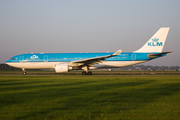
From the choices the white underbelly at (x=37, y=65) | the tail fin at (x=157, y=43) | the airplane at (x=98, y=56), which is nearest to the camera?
the airplane at (x=98, y=56)

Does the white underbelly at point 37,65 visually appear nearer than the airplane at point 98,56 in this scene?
No

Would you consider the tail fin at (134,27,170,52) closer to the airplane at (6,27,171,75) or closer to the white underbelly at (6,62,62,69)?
the airplane at (6,27,171,75)

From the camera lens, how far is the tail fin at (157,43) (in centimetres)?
3028

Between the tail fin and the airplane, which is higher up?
the tail fin

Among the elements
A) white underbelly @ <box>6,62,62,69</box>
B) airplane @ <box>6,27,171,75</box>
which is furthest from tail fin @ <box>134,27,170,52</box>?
white underbelly @ <box>6,62,62,69</box>

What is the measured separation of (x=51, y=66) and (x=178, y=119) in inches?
1022

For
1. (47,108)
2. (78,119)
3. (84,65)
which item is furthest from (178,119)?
(84,65)

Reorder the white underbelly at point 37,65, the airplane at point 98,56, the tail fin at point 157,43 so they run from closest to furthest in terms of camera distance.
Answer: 1. the airplane at point 98,56
2. the white underbelly at point 37,65
3. the tail fin at point 157,43

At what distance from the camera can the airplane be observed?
94.7ft

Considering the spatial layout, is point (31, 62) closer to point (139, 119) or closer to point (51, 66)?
point (51, 66)

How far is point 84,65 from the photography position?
28.5 meters

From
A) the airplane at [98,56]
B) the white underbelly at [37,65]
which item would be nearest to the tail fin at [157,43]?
the airplane at [98,56]

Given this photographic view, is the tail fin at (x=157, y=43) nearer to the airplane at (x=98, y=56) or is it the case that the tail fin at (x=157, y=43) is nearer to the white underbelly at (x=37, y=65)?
the airplane at (x=98, y=56)

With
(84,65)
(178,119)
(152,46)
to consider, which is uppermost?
(152,46)
